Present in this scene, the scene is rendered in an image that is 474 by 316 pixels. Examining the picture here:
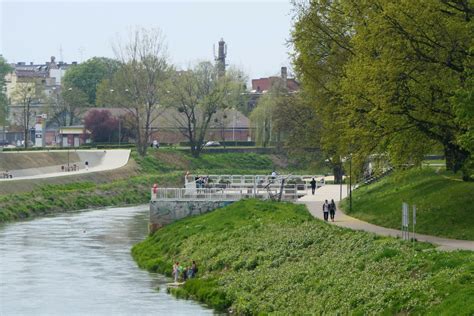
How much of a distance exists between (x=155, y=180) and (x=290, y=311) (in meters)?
80.6

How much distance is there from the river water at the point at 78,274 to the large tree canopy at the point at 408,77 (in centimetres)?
1153

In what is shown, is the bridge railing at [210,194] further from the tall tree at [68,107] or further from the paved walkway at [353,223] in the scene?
the tall tree at [68,107]

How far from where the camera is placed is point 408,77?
166 ft

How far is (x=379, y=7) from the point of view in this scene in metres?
52.6

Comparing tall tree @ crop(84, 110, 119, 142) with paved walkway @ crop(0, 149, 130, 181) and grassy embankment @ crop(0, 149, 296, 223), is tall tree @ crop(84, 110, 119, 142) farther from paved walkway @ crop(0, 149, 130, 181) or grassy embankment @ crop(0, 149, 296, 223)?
paved walkway @ crop(0, 149, 130, 181)

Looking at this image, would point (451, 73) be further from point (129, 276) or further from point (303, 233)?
point (129, 276)

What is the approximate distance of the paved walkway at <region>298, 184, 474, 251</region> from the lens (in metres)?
44.8

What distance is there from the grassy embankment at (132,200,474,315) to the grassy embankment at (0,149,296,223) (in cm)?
3021

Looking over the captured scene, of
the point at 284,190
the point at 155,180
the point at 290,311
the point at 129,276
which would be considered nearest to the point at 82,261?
the point at 129,276

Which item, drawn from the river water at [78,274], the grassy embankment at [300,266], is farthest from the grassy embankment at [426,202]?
the river water at [78,274]

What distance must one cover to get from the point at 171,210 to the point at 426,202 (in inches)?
700

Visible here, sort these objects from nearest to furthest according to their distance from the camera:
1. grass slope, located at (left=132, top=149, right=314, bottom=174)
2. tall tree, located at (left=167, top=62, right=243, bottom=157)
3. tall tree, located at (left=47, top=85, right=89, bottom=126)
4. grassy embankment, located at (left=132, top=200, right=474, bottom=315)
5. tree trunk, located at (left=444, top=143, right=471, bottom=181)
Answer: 1. grassy embankment, located at (left=132, top=200, right=474, bottom=315)
2. tree trunk, located at (left=444, top=143, right=471, bottom=181)
3. grass slope, located at (left=132, top=149, right=314, bottom=174)
4. tall tree, located at (left=167, top=62, right=243, bottom=157)
5. tall tree, located at (left=47, top=85, right=89, bottom=126)

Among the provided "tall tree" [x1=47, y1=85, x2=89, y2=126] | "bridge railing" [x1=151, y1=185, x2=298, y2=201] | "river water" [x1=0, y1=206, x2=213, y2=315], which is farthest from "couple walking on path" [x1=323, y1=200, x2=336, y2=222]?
"tall tree" [x1=47, y1=85, x2=89, y2=126]

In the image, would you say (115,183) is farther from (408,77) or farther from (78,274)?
(408,77)
